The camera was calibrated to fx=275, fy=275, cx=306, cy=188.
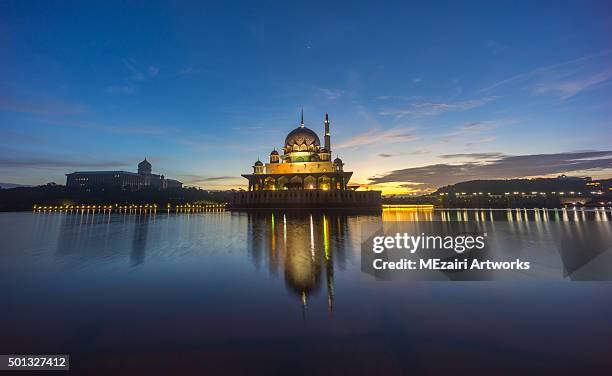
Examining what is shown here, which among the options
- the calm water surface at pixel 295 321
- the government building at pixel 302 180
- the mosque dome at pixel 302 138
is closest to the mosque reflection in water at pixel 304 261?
the calm water surface at pixel 295 321

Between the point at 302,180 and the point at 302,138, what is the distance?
524 inches

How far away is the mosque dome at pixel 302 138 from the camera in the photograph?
71.6 metres

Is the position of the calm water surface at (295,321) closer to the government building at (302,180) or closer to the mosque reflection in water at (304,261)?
the mosque reflection in water at (304,261)

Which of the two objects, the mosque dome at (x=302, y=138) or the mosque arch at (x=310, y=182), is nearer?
the mosque arch at (x=310, y=182)

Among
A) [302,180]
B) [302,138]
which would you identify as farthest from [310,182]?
[302,138]

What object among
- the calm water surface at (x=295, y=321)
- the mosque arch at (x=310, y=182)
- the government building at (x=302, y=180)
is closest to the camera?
the calm water surface at (x=295, y=321)

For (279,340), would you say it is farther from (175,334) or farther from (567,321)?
(567,321)

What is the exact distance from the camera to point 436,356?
363 cm

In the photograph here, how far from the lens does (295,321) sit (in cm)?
475

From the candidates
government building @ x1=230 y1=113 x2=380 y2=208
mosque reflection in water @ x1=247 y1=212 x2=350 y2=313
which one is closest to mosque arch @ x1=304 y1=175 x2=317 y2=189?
government building @ x1=230 y1=113 x2=380 y2=208

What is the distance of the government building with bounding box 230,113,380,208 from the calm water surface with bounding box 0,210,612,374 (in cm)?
4889

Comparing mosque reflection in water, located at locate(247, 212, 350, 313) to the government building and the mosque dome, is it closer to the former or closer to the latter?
the government building

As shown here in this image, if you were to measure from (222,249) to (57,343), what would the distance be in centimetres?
808

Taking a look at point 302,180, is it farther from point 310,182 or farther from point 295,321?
point 295,321
